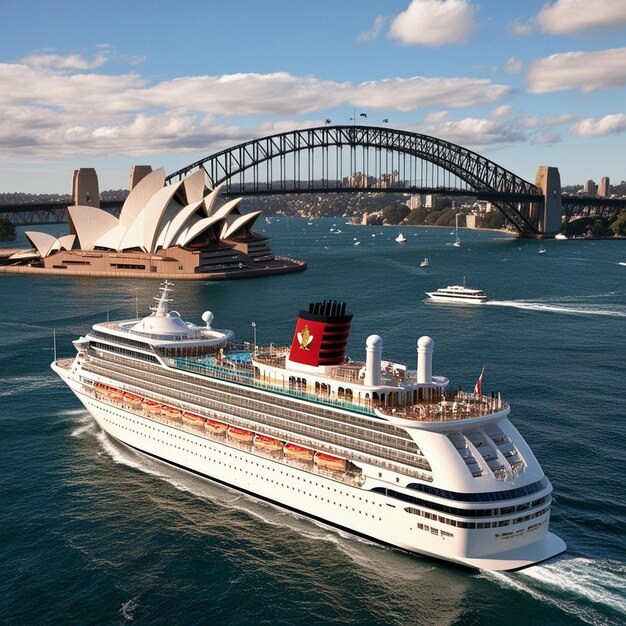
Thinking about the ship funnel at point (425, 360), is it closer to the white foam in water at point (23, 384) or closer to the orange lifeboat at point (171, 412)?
the orange lifeboat at point (171, 412)

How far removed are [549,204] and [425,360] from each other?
141 meters

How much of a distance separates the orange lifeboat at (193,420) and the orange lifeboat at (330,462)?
5.37 metres

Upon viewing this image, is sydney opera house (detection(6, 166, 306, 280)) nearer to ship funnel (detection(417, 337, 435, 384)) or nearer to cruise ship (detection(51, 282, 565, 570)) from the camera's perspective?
cruise ship (detection(51, 282, 565, 570))

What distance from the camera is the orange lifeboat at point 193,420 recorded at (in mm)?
26977

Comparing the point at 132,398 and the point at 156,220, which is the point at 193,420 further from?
the point at 156,220

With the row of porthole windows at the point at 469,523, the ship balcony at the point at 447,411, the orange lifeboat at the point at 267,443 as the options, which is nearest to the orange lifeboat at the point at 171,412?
the orange lifeboat at the point at 267,443

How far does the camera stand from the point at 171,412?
28000 mm

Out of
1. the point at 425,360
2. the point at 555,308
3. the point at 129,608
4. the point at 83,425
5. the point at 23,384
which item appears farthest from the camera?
the point at 555,308

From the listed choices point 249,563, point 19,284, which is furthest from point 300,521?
point 19,284

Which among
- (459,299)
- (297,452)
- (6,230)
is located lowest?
(459,299)

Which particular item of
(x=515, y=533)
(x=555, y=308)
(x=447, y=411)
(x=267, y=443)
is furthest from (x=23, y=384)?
(x=555, y=308)

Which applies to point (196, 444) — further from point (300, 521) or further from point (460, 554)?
point (460, 554)

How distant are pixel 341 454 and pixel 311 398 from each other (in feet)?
6.77

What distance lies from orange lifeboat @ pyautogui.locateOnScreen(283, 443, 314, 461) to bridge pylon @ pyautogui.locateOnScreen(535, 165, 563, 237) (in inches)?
5413
